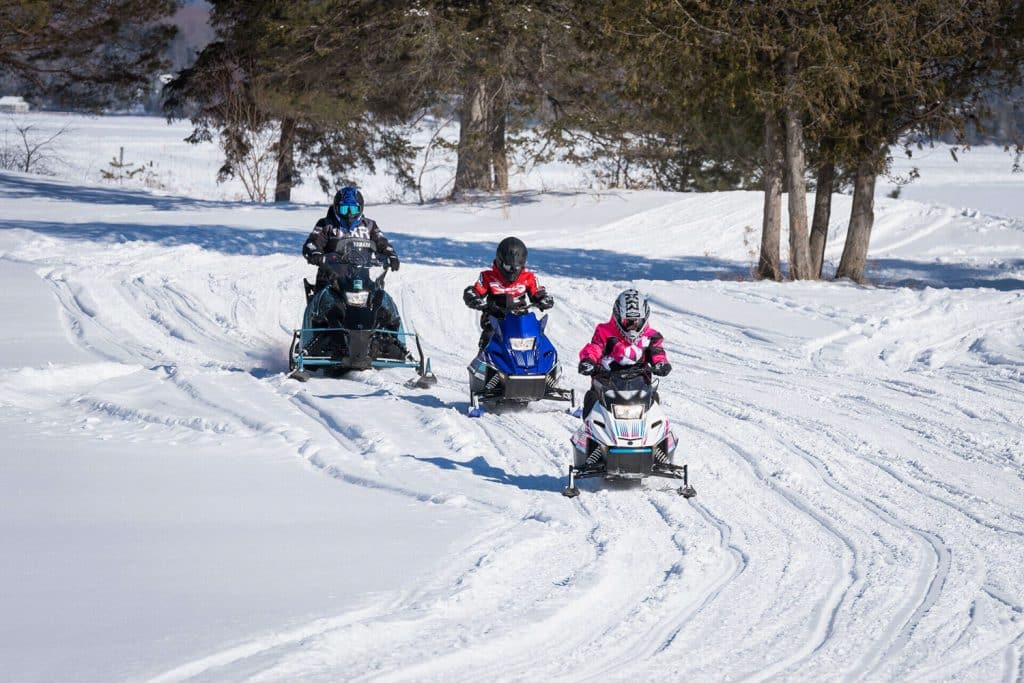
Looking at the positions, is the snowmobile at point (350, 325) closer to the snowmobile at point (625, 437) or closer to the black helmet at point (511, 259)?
the black helmet at point (511, 259)

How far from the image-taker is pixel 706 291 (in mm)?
20188

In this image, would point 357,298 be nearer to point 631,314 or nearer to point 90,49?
point 631,314

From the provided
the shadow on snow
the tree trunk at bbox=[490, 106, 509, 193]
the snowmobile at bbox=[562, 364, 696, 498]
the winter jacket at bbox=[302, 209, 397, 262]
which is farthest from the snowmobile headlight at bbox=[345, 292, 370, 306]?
the tree trunk at bbox=[490, 106, 509, 193]

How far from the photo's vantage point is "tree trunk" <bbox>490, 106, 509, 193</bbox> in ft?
102

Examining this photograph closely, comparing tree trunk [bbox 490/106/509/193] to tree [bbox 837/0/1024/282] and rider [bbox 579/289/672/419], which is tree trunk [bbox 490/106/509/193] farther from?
rider [bbox 579/289/672/419]

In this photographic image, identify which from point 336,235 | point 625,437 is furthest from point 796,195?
point 625,437

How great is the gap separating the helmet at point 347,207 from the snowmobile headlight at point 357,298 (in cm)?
90

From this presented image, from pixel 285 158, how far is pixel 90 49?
257 inches

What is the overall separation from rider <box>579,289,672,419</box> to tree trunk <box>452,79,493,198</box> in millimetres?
20730

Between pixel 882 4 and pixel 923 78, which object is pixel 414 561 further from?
pixel 923 78

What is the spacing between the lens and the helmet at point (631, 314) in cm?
964

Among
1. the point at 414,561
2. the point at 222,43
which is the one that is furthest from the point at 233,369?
Result: the point at 222,43

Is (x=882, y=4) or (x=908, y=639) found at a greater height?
(x=882, y=4)

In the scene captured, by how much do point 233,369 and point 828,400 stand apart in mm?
6546
